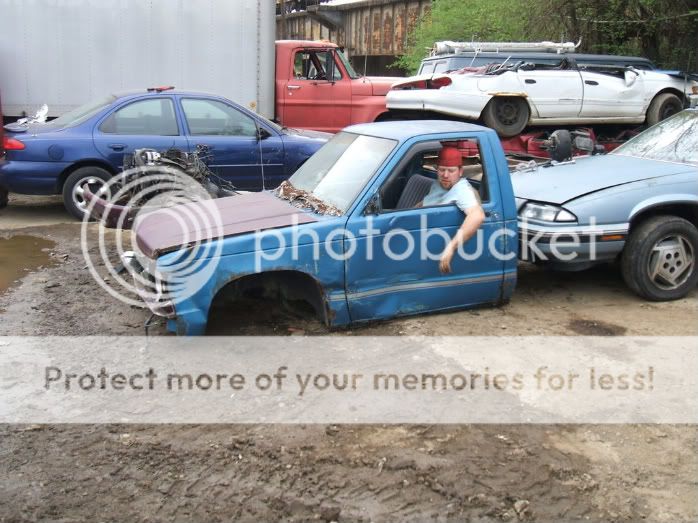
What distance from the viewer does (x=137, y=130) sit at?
8570 mm

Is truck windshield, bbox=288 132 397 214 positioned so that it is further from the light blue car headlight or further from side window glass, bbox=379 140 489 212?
the light blue car headlight

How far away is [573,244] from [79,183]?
5990 mm

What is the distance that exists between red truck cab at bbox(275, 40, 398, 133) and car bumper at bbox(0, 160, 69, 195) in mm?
4264

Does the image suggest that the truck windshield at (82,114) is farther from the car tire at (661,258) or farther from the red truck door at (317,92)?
the car tire at (661,258)

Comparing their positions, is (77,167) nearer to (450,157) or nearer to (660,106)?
(450,157)

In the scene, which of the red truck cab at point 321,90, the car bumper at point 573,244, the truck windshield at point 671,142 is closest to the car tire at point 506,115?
the red truck cab at point 321,90

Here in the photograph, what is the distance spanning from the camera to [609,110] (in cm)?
1081

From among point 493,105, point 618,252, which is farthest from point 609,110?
point 618,252

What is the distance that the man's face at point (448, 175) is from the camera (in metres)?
5.03

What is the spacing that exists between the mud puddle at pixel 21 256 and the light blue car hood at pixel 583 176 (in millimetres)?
4628

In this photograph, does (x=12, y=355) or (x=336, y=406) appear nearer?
(x=336, y=406)

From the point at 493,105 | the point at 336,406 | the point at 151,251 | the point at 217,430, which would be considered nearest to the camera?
the point at 217,430

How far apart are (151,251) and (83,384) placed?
94 cm

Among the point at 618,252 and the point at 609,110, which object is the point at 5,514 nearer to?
the point at 618,252
